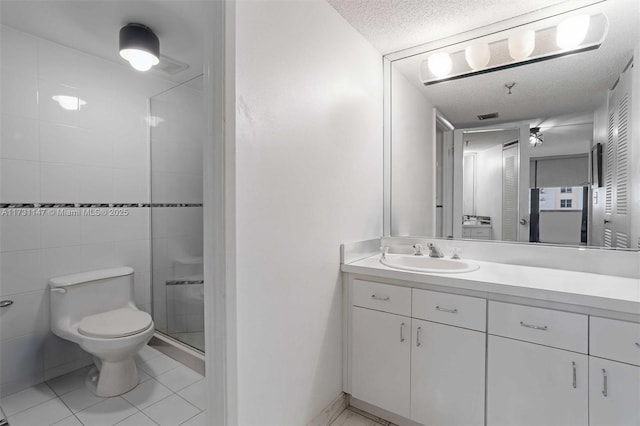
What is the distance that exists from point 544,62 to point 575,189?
725 millimetres

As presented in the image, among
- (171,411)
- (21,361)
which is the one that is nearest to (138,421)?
(171,411)

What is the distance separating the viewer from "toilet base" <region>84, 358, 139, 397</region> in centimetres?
179

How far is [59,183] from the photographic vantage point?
1978mm

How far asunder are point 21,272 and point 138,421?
1175mm

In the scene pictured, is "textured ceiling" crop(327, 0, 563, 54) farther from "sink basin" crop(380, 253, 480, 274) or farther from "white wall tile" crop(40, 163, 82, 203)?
"white wall tile" crop(40, 163, 82, 203)

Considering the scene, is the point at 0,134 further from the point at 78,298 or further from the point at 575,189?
the point at 575,189

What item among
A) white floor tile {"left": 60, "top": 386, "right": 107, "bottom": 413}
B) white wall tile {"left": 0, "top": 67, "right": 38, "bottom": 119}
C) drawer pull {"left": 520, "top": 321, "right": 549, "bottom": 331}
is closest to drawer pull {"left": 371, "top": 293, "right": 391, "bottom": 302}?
drawer pull {"left": 520, "top": 321, "right": 549, "bottom": 331}

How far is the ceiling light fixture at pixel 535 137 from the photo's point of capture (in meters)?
1.63

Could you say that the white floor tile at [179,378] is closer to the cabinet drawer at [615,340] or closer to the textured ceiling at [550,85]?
the cabinet drawer at [615,340]

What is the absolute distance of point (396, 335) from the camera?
1.49m

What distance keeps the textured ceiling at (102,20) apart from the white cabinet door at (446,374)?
6.28 ft

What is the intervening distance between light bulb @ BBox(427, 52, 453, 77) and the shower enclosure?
178cm

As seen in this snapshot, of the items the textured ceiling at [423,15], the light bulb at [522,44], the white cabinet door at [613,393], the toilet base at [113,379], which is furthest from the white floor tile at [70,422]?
the light bulb at [522,44]

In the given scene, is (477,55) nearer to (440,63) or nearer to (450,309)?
(440,63)
